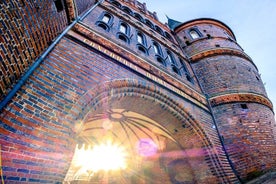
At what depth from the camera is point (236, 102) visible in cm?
639

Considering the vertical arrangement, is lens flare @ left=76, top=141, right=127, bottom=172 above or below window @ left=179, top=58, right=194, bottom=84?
below

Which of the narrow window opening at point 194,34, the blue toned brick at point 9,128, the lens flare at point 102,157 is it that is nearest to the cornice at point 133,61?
the blue toned brick at point 9,128

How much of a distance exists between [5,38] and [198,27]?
10380 millimetres

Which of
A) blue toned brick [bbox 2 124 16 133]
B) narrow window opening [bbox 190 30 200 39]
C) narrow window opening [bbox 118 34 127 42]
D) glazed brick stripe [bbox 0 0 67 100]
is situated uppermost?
narrow window opening [bbox 190 30 200 39]

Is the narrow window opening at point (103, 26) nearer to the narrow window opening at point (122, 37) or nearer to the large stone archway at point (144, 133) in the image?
the narrow window opening at point (122, 37)

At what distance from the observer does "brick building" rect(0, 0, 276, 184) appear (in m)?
2.37

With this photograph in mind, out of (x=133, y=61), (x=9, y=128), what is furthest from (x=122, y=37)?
(x=9, y=128)

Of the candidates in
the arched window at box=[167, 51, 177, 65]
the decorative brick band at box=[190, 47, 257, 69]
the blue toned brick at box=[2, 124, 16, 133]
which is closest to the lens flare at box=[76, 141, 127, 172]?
the arched window at box=[167, 51, 177, 65]

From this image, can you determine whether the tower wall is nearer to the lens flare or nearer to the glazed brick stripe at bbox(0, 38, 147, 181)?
the glazed brick stripe at bbox(0, 38, 147, 181)

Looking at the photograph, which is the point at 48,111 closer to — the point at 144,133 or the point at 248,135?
the point at 144,133

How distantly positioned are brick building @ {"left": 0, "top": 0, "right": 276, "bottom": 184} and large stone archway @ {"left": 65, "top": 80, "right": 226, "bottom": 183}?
32 mm

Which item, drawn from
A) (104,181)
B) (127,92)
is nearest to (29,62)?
(127,92)

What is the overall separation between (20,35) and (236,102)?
689cm

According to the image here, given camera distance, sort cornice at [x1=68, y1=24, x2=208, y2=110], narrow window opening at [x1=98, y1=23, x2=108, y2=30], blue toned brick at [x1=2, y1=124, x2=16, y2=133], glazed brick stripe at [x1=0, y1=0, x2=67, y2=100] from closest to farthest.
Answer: blue toned brick at [x1=2, y1=124, x2=16, y2=133] → glazed brick stripe at [x1=0, y1=0, x2=67, y2=100] → cornice at [x1=68, y1=24, x2=208, y2=110] → narrow window opening at [x1=98, y1=23, x2=108, y2=30]
